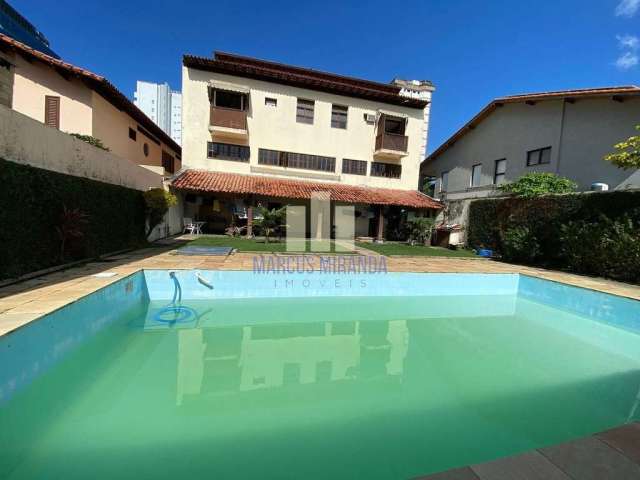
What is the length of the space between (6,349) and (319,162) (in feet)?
60.3

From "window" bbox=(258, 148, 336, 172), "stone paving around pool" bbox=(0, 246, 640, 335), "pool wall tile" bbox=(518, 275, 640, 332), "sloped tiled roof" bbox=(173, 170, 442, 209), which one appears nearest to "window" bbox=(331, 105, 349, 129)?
"window" bbox=(258, 148, 336, 172)

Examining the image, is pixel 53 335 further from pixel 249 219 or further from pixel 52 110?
pixel 52 110

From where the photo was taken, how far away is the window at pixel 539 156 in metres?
17.1

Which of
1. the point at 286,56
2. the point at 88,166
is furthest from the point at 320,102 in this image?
the point at 88,166

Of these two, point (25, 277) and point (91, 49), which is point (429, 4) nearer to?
point (25, 277)

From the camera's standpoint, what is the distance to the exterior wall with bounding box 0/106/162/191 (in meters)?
6.22

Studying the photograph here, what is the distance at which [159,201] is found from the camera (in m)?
12.6

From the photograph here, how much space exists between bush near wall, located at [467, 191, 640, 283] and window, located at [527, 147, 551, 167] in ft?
13.8

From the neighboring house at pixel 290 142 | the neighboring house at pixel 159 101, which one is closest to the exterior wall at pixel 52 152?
the neighboring house at pixel 290 142

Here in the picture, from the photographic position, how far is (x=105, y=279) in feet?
21.5

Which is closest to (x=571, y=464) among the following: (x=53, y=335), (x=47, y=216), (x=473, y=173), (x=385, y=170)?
(x=53, y=335)

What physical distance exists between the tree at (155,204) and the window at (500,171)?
1979 centimetres

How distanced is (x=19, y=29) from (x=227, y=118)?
17.0m

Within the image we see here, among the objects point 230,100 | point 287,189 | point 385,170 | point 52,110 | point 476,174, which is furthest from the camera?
point 385,170
